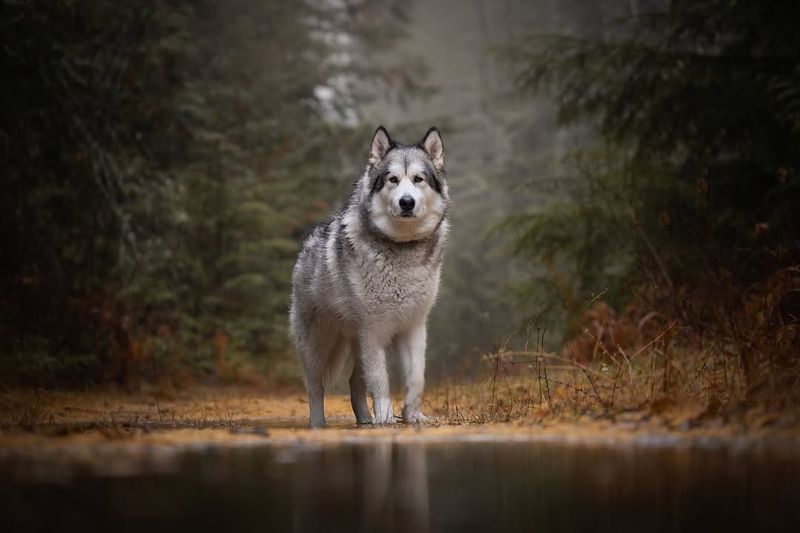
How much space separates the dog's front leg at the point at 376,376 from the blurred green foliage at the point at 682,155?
356 centimetres

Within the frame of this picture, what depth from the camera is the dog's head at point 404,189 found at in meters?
7.88

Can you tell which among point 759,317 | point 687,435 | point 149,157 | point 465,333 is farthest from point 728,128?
point 465,333

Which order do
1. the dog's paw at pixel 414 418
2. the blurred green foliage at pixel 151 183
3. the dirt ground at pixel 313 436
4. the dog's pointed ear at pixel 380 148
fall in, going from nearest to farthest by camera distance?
the dirt ground at pixel 313 436, the dog's paw at pixel 414 418, the dog's pointed ear at pixel 380 148, the blurred green foliage at pixel 151 183

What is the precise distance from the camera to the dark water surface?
323 cm

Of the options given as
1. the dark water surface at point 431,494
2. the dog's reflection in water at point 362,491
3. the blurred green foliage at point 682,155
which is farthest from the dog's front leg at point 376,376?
the blurred green foliage at point 682,155

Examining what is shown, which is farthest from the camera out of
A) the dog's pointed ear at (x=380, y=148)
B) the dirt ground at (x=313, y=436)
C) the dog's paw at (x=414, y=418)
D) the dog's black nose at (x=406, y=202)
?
the dog's pointed ear at (x=380, y=148)

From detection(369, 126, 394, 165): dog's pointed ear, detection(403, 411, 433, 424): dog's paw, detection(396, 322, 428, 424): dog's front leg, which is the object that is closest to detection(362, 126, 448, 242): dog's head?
detection(369, 126, 394, 165): dog's pointed ear

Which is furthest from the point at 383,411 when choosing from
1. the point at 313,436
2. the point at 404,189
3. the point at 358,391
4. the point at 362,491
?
the point at 362,491

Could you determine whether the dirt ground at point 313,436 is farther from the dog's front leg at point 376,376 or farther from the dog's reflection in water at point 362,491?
the dog's reflection in water at point 362,491

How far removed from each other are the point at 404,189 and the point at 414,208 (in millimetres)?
201

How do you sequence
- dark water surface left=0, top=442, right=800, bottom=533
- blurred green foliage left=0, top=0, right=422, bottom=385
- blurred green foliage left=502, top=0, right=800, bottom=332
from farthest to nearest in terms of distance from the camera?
blurred green foliage left=0, top=0, right=422, bottom=385 → blurred green foliage left=502, top=0, right=800, bottom=332 → dark water surface left=0, top=442, right=800, bottom=533

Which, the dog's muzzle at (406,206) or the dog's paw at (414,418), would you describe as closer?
the dog's paw at (414,418)

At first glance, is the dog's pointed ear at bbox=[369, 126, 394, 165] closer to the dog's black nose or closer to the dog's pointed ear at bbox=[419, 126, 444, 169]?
the dog's pointed ear at bbox=[419, 126, 444, 169]

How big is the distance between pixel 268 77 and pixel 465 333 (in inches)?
400
